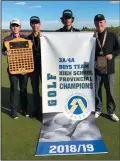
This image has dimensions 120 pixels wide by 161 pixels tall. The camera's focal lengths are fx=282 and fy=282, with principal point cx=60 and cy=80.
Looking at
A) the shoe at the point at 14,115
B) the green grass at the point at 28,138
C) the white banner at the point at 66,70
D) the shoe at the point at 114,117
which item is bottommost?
the green grass at the point at 28,138

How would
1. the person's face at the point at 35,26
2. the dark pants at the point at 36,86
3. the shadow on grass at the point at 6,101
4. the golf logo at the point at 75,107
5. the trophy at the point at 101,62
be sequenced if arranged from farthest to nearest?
the shadow on grass at the point at 6,101 → the dark pants at the point at 36,86 → the golf logo at the point at 75,107 → the trophy at the point at 101,62 → the person's face at the point at 35,26

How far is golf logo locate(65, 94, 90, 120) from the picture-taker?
448 centimetres

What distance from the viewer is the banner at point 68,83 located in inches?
171

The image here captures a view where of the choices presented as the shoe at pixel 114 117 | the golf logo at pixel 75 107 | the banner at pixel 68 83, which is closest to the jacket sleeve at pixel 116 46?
the banner at pixel 68 83

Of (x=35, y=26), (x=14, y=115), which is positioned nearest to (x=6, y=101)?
(x=14, y=115)

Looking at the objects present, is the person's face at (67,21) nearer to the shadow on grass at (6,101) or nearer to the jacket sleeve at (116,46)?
the jacket sleeve at (116,46)

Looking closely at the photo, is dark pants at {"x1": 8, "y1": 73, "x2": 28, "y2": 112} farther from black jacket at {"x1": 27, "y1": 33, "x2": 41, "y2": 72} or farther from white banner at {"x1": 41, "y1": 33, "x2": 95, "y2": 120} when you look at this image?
white banner at {"x1": 41, "y1": 33, "x2": 95, "y2": 120}

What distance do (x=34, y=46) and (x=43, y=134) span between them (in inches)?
54.0

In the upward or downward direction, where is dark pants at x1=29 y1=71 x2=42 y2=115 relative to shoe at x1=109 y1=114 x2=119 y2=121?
upward

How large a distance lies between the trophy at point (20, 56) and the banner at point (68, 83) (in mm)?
215

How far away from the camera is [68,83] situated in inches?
176

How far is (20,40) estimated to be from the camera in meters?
4.34

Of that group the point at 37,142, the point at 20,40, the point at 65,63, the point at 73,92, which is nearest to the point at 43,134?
the point at 37,142

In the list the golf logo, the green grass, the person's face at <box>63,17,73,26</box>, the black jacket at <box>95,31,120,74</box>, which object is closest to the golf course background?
the green grass
